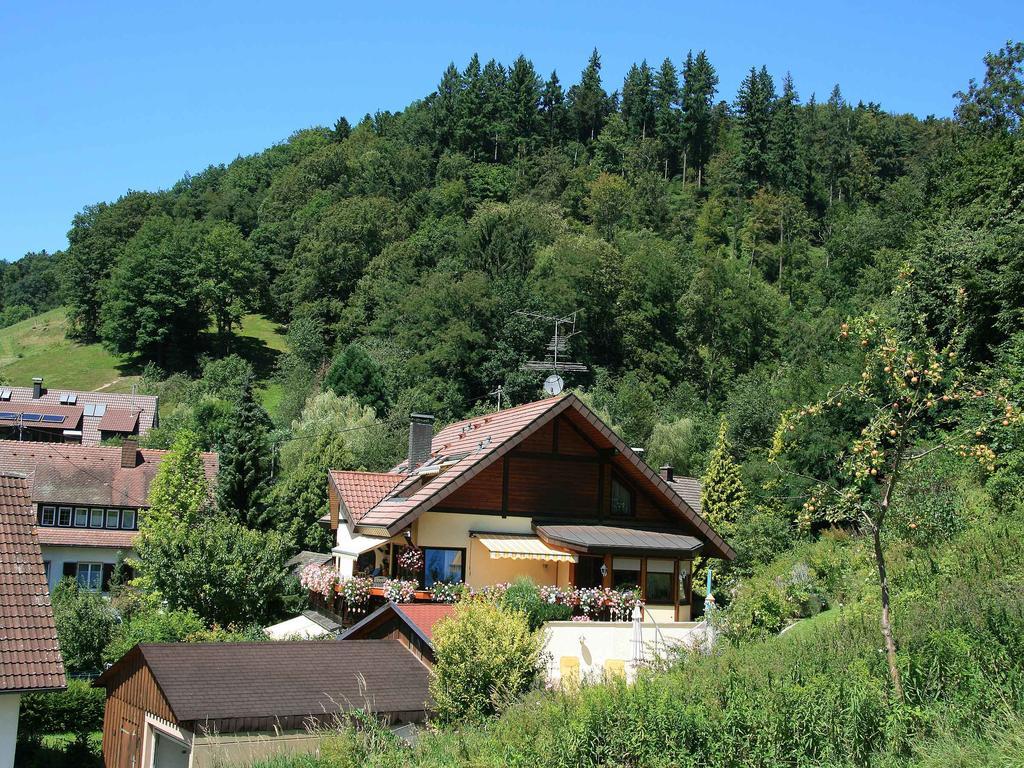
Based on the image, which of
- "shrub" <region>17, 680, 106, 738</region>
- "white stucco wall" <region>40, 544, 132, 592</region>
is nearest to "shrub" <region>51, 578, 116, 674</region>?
"shrub" <region>17, 680, 106, 738</region>

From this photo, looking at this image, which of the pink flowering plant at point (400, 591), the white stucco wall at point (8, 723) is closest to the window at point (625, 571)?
the pink flowering plant at point (400, 591)

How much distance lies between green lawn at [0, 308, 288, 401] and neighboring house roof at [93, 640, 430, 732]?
68737 mm

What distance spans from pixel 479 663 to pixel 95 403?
68854mm

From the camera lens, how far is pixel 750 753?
10.4 metres

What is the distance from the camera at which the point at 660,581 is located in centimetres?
2466

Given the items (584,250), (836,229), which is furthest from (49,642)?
(836,229)

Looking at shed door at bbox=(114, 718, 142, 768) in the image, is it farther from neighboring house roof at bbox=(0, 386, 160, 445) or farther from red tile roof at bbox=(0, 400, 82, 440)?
red tile roof at bbox=(0, 400, 82, 440)

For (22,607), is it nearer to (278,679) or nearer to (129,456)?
(278,679)

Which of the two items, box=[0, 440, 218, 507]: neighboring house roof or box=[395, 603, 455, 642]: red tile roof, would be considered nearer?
box=[395, 603, 455, 642]: red tile roof

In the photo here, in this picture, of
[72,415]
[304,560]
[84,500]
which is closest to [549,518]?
[304,560]

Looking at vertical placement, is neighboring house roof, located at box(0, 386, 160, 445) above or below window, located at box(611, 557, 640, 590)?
above

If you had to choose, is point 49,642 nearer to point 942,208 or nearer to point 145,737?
point 145,737

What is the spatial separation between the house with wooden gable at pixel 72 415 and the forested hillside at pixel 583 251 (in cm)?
477

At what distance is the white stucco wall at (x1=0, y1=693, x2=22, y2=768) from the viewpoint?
43.4 ft
